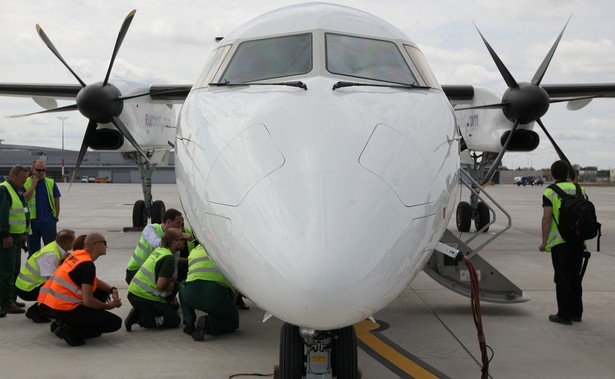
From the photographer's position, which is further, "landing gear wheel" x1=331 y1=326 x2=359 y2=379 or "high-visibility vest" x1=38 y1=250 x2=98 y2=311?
"high-visibility vest" x1=38 y1=250 x2=98 y2=311

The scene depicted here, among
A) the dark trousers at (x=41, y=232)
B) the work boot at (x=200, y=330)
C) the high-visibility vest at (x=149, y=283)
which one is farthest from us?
the dark trousers at (x=41, y=232)

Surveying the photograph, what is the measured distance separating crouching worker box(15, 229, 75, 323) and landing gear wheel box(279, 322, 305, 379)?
3454mm

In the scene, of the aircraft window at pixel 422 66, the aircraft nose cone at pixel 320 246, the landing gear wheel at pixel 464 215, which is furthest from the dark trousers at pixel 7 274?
the landing gear wheel at pixel 464 215

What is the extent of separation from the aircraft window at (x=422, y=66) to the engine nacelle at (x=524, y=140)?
7977 millimetres

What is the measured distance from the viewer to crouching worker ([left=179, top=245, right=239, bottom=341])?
5918 millimetres

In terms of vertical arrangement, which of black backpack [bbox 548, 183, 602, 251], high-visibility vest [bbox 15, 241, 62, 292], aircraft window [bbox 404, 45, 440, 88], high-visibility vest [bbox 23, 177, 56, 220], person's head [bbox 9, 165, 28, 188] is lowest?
high-visibility vest [bbox 15, 241, 62, 292]

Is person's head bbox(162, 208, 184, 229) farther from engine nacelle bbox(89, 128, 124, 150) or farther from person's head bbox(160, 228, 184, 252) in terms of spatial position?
engine nacelle bbox(89, 128, 124, 150)

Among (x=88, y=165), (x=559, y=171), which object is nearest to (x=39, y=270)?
(x=559, y=171)

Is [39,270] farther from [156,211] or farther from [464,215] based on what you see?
[464,215]

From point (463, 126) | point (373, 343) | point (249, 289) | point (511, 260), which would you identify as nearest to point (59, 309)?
point (373, 343)

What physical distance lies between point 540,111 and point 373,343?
22.9ft

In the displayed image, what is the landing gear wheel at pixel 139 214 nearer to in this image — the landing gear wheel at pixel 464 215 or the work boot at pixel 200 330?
the landing gear wheel at pixel 464 215

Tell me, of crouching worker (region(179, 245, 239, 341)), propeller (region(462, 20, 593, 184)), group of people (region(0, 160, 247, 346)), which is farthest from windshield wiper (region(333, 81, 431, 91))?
propeller (region(462, 20, 593, 184))

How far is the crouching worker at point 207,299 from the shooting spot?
5.92 meters
